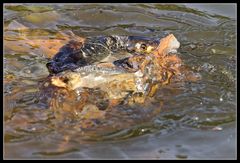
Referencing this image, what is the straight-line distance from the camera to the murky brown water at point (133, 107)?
3.88 m

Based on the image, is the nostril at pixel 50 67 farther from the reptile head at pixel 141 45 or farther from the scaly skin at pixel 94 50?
the reptile head at pixel 141 45

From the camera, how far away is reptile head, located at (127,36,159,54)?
195 inches

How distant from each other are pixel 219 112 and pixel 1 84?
1.97 metres

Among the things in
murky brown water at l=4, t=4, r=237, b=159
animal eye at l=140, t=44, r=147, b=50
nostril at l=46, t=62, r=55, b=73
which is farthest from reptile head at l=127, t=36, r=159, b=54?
nostril at l=46, t=62, r=55, b=73

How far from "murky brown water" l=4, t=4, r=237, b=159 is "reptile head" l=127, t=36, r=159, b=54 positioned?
1.46 ft

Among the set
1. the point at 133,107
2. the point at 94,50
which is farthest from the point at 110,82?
the point at 94,50

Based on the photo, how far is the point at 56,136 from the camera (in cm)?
395

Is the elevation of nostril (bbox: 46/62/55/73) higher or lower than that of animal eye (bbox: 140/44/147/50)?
lower

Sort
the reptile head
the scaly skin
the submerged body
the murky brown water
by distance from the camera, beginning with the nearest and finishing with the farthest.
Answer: the murky brown water
the submerged body
the scaly skin
the reptile head

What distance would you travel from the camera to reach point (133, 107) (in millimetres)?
4258

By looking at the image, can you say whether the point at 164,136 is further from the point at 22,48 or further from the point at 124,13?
the point at 124,13

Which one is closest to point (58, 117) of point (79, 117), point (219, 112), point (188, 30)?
point (79, 117)

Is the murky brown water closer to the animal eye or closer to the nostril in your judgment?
the nostril

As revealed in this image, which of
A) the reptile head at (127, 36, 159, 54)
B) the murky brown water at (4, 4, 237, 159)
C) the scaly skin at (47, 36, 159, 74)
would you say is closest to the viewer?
the murky brown water at (4, 4, 237, 159)
